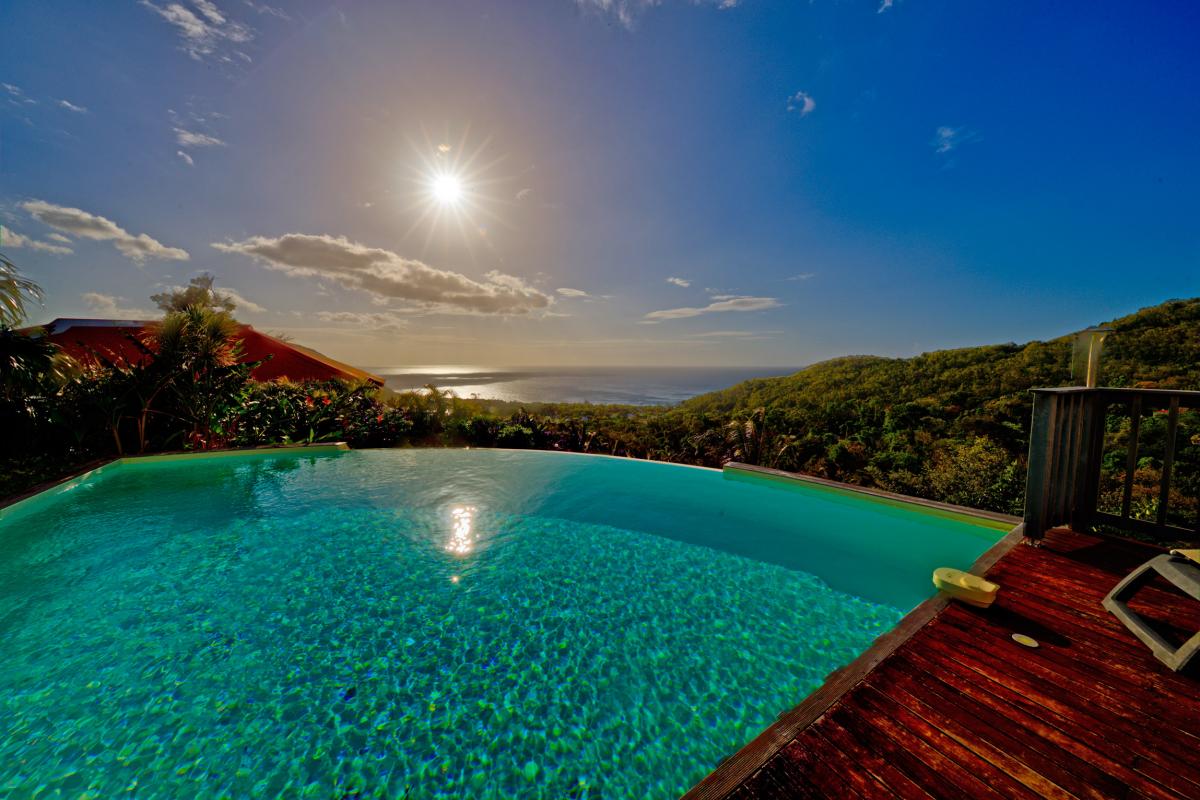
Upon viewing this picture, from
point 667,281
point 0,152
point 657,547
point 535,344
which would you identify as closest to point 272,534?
point 657,547

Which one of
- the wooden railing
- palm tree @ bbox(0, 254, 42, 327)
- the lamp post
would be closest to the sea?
palm tree @ bbox(0, 254, 42, 327)

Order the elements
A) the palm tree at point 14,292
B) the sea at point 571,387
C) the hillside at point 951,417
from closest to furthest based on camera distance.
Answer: the hillside at point 951,417 < the palm tree at point 14,292 < the sea at point 571,387

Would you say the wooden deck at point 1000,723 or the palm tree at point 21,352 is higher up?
the palm tree at point 21,352

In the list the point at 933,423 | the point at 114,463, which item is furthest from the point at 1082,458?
the point at 114,463

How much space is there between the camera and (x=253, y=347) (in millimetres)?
8312

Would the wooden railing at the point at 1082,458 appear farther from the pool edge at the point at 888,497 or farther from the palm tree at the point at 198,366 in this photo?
the palm tree at the point at 198,366

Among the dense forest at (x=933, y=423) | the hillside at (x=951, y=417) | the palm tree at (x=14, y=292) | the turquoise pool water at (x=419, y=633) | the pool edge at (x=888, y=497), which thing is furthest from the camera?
the palm tree at (x=14, y=292)

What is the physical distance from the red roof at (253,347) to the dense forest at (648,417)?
50 cm

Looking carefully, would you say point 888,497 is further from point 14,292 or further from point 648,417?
point 14,292

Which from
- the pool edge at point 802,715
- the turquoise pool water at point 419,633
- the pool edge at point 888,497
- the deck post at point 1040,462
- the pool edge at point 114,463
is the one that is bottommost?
the turquoise pool water at point 419,633

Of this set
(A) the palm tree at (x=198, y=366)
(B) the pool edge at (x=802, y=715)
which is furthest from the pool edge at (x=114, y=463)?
(B) the pool edge at (x=802, y=715)

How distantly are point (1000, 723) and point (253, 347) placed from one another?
11.2m

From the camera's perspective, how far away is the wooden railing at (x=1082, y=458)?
2596 mm

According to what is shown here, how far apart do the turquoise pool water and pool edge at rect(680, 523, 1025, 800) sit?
95 centimetres
